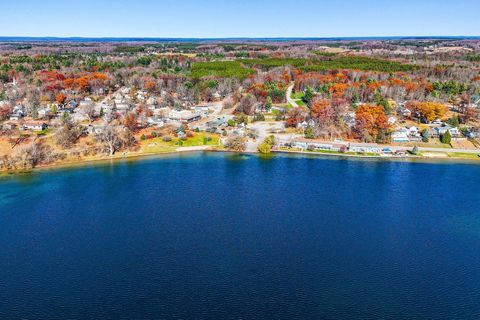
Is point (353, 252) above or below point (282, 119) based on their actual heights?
below

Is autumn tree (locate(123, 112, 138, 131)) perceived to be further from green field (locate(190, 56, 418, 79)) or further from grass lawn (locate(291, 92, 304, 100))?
grass lawn (locate(291, 92, 304, 100))

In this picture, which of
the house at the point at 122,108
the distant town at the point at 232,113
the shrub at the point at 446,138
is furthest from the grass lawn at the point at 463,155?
the house at the point at 122,108

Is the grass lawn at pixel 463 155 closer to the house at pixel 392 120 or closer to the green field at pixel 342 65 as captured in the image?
the house at pixel 392 120

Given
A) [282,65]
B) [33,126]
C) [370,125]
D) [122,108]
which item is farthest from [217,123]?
[282,65]

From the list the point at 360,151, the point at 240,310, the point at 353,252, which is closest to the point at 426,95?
the point at 360,151

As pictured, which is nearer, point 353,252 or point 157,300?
point 157,300

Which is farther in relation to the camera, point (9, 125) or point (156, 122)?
point (156, 122)

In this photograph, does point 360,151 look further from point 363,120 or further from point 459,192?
point 459,192

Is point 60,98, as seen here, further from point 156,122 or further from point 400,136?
point 400,136
